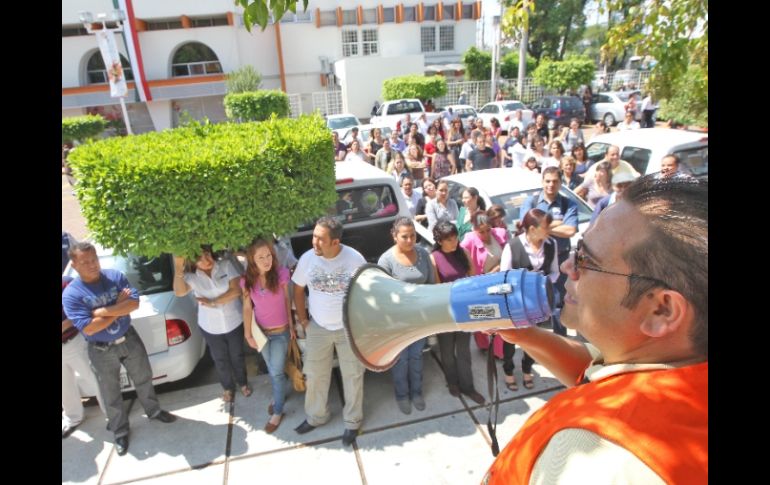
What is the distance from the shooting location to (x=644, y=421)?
0.92 metres

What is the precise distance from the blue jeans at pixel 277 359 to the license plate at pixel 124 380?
1231 millimetres

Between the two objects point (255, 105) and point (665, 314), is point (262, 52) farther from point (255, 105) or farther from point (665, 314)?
point (665, 314)

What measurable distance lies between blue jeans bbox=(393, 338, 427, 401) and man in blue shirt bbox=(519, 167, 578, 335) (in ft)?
4.57

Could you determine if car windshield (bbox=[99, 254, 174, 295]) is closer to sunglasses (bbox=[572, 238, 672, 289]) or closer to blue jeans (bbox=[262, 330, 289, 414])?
blue jeans (bbox=[262, 330, 289, 414])

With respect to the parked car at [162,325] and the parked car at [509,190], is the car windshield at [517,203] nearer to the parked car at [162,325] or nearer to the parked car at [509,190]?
the parked car at [509,190]

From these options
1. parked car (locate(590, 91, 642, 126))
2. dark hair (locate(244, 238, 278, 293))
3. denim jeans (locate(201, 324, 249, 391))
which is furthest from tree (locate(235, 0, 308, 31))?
parked car (locate(590, 91, 642, 126))

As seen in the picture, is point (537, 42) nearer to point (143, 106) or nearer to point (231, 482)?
point (143, 106)

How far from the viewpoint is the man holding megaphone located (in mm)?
878

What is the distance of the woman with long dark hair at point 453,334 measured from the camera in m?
3.93

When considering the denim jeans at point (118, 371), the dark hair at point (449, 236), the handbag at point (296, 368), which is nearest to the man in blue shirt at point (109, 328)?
the denim jeans at point (118, 371)

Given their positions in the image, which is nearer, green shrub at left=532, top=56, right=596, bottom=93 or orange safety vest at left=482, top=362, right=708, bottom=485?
orange safety vest at left=482, top=362, right=708, bottom=485

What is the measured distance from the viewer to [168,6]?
27.4 m

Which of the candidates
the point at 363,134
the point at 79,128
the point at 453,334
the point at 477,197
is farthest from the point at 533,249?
the point at 79,128

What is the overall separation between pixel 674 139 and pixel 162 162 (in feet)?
21.9
